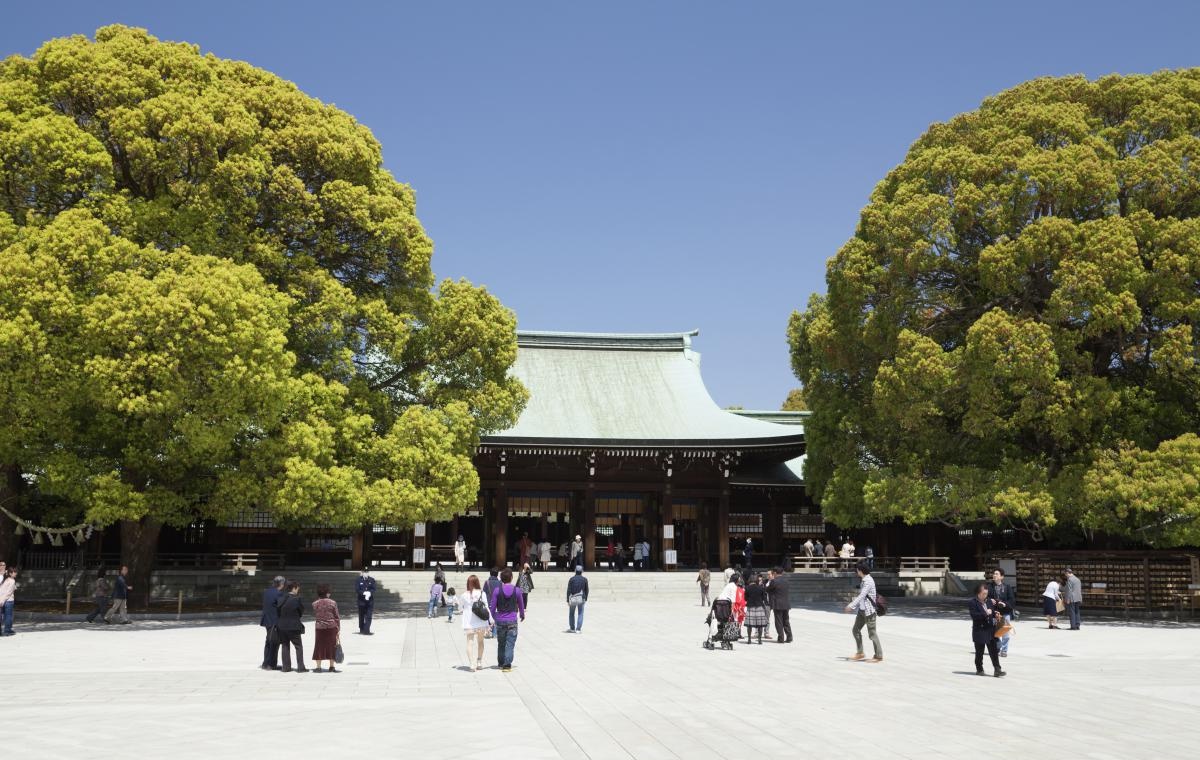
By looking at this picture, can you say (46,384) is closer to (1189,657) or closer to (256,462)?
(256,462)

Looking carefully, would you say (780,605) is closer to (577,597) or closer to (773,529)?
(577,597)

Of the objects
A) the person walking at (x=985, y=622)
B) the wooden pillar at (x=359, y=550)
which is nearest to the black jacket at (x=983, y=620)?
the person walking at (x=985, y=622)

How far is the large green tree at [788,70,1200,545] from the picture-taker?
25.0 m

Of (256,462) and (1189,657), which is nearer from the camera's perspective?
(1189,657)

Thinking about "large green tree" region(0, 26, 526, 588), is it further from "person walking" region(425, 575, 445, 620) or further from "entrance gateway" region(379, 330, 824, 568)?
"entrance gateway" region(379, 330, 824, 568)

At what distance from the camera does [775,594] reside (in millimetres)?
20750

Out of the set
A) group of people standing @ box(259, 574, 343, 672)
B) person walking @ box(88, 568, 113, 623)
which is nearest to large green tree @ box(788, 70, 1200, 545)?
group of people standing @ box(259, 574, 343, 672)

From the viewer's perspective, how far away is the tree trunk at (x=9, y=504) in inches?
1043

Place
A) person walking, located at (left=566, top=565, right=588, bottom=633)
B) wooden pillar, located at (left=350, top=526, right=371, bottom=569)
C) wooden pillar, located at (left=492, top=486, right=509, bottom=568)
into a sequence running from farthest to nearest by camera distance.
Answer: wooden pillar, located at (left=492, top=486, right=509, bottom=568)
wooden pillar, located at (left=350, top=526, right=371, bottom=569)
person walking, located at (left=566, top=565, right=588, bottom=633)

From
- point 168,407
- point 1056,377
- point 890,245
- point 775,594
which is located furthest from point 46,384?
point 1056,377

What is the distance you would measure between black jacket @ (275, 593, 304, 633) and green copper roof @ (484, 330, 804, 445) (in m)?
19.8

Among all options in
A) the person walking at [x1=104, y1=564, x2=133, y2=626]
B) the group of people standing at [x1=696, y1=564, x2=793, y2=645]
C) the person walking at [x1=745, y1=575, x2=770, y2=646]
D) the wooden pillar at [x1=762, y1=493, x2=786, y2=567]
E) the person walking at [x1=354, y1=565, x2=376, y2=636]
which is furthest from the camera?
the wooden pillar at [x1=762, y1=493, x2=786, y2=567]

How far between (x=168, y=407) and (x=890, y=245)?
1857 centimetres

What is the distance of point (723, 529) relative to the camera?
125 feet
